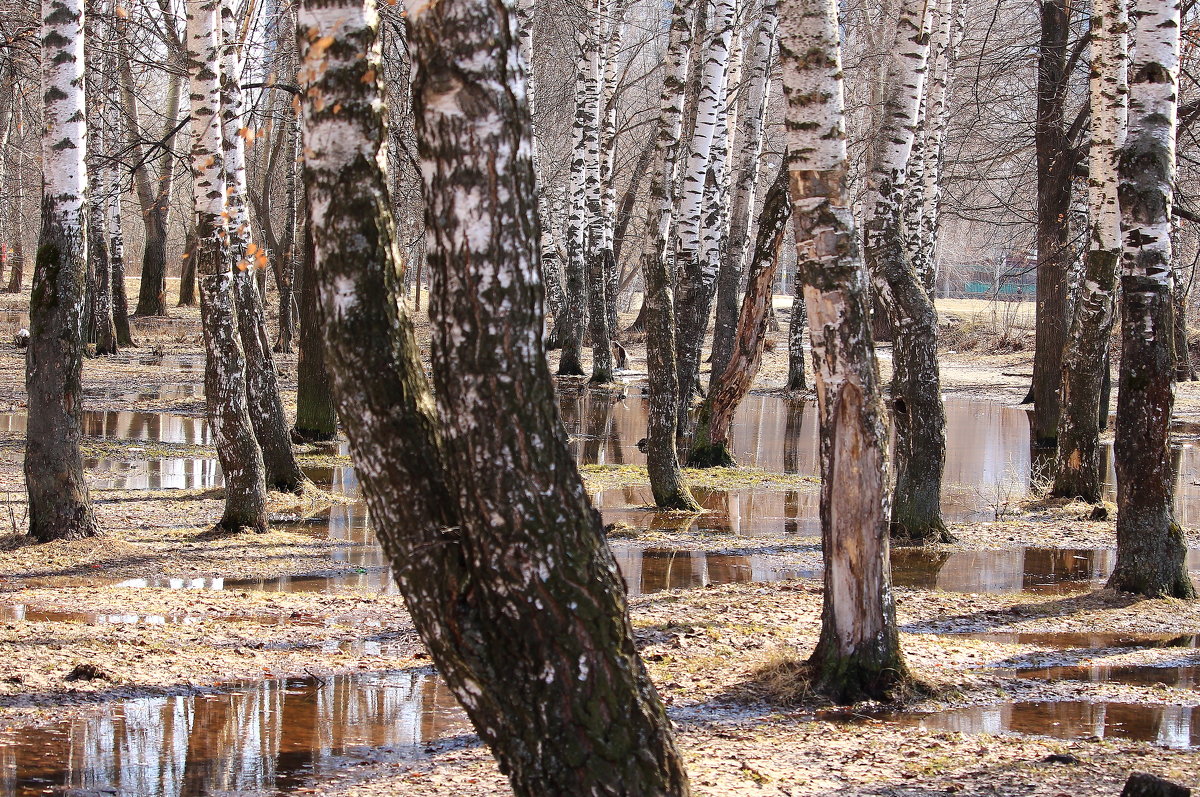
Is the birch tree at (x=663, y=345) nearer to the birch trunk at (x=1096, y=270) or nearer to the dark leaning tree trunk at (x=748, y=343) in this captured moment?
the dark leaning tree trunk at (x=748, y=343)

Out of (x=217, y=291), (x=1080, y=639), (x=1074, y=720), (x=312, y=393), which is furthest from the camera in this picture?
(x=312, y=393)

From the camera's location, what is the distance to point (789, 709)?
237 inches

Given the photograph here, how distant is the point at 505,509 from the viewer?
3.59 metres

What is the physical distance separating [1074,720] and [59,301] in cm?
777

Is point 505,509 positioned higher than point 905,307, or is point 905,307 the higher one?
point 905,307

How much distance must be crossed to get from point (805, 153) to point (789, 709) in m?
3.07

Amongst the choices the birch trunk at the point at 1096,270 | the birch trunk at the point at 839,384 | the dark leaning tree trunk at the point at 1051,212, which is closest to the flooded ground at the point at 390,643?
the birch trunk at the point at 839,384

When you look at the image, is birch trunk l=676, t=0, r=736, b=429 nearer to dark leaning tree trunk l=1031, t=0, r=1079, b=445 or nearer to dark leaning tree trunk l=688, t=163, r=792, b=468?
dark leaning tree trunk l=688, t=163, r=792, b=468

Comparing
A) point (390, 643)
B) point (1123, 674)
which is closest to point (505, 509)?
point (390, 643)

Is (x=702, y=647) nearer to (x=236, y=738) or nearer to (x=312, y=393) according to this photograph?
(x=236, y=738)

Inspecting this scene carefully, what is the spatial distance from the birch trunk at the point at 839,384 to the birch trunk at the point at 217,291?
18.9 feet

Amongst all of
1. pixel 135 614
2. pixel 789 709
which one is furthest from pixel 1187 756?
pixel 135 614

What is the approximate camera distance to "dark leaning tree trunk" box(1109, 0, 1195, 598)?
8.20 m

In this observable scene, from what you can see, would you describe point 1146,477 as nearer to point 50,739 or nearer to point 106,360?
point 50,739
